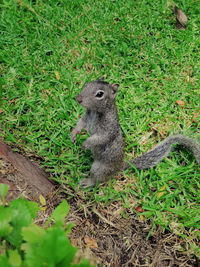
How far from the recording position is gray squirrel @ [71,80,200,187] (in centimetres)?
310

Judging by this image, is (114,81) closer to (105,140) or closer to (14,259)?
(105,140)

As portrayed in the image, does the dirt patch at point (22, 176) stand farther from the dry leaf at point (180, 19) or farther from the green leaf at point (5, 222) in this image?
the dry leaf at point (180, 19)

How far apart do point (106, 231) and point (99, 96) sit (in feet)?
4.53

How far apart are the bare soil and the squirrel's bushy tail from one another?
0.55 metres

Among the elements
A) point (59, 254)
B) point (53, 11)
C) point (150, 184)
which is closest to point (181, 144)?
point (150, 184)

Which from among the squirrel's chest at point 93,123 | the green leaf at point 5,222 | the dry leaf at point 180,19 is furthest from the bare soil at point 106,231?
the dry leaf at point 180,19

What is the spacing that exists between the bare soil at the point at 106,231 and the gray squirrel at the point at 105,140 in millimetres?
342

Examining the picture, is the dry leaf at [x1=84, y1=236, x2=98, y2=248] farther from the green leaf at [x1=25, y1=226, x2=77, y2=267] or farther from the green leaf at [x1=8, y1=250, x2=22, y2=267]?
the green leaf at [x1=25, y1=226, x2=77, y2=267]

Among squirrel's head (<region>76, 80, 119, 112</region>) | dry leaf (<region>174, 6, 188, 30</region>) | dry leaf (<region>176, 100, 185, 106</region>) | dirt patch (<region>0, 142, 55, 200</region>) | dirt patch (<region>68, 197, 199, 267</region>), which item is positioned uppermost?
dry leaf (<region>174, 6, 188, 30</region>)

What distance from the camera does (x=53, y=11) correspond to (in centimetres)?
522

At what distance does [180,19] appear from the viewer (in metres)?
5.14

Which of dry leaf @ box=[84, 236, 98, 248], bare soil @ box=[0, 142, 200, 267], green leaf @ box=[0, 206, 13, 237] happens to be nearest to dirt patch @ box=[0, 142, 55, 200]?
bare soil @ box=[0, 142, 200, 267]

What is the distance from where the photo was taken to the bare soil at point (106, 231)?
2930 mm

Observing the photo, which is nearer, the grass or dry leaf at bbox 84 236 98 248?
dry leaf at bbox 84 236 98 248
